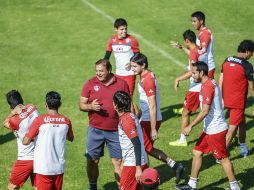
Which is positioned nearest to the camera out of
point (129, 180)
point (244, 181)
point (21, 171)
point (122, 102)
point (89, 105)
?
point (122, 102)

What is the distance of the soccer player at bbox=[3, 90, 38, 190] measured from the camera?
1095cm

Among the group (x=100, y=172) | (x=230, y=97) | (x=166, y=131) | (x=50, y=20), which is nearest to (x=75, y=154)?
(x=100, y=172)

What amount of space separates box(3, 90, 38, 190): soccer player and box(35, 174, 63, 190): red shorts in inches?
26.9

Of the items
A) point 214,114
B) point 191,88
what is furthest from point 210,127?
point 191,88

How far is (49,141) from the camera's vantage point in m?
10.3

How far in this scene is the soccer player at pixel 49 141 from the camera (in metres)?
10.2

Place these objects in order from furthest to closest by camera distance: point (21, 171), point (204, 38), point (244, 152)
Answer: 1. point (204, 38)
2. point (244, 152)
3. point (21, 171)

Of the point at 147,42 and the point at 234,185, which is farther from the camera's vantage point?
the point at 147,42

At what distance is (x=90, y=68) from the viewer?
21281 millimetres

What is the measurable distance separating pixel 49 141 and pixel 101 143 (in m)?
2.05

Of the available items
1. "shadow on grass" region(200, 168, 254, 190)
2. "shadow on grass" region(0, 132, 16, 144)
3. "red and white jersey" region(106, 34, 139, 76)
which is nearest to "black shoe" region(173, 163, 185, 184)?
"shadow on grass" region(200, 168, 254, 190)

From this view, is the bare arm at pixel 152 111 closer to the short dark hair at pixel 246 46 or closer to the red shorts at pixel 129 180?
the red shorts at pixel 129 180

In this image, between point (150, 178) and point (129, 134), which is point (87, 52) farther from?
point (150, 178)

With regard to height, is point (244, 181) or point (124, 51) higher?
point (124, 51)
